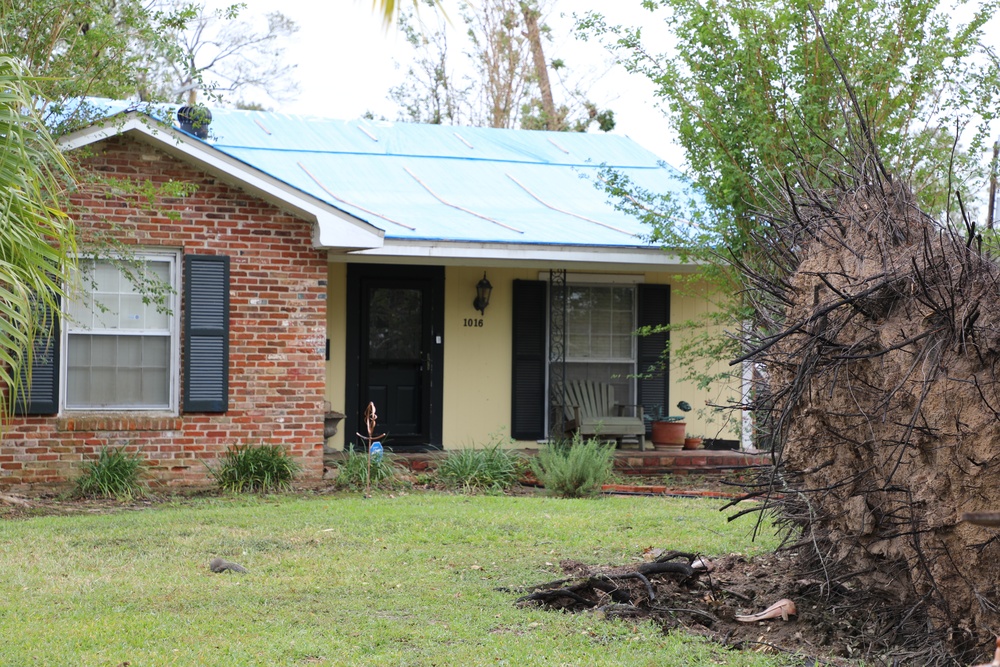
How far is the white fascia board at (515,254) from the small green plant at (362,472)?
212cm

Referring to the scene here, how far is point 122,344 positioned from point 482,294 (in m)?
4.28

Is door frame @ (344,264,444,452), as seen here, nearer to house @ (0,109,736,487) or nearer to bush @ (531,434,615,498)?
house @ (0,109,736,487)

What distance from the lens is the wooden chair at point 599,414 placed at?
1236 centimetres

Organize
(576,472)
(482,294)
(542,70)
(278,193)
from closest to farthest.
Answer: (576,472), (278,193), (482,294), (542,70)

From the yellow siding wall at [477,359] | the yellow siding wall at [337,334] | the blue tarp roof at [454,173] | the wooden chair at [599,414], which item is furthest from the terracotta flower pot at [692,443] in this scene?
the yellow siding wall at [337,334]

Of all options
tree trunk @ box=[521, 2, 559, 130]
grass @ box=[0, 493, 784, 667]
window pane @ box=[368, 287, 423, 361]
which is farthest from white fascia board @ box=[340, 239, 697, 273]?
tree trunk @ box=[521, 2, 559, 130]

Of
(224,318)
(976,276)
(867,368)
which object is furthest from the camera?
(224,318)

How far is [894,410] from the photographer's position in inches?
178

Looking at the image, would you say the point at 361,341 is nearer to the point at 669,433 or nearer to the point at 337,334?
the point at 337,334

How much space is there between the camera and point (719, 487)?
36.7ft

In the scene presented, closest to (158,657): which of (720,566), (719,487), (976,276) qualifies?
(720,566)

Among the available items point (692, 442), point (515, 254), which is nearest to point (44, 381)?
point (515, 254)

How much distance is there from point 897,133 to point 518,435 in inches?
219

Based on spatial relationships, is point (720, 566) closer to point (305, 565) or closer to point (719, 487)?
point (305, 565)
